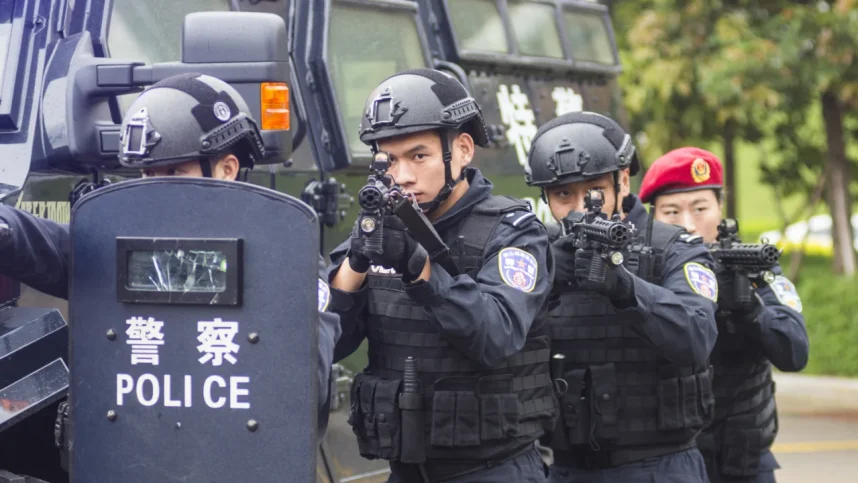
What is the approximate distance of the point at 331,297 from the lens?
12.5 feet

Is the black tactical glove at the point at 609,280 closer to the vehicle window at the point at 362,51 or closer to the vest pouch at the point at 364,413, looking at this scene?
the vest pouch at the point at 364,413

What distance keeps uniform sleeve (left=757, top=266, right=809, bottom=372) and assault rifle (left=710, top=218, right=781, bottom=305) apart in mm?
115

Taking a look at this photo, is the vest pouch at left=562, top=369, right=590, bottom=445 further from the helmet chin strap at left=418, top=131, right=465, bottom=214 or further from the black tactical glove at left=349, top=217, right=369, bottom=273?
the black tactical glove at left=349, top=217, right=369, bottom=273

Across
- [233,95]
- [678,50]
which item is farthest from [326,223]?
[678,50]

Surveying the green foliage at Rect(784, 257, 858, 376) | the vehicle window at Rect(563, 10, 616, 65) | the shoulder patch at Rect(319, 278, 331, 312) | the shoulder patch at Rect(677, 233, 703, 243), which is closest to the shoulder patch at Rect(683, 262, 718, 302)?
the shoulder patch at Rect(677, 233, 703, 243)

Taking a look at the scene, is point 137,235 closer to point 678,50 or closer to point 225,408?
point 225,408

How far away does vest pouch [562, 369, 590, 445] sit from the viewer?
452 cm

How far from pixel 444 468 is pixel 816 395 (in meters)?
10.4

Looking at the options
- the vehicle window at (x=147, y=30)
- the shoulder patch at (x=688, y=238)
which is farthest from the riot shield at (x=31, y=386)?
the shoulder patch at (x=688, y=238)

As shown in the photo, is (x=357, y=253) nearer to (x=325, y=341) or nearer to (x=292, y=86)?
(x=325, y=341)

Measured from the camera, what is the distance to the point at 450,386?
381 cm

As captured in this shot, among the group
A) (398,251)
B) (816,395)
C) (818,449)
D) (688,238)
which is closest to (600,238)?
(688,238)

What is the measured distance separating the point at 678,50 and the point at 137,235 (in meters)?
11.4

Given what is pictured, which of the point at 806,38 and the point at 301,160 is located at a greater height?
the point at 806,38
